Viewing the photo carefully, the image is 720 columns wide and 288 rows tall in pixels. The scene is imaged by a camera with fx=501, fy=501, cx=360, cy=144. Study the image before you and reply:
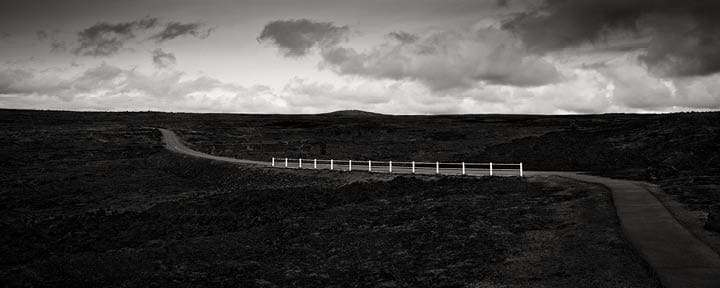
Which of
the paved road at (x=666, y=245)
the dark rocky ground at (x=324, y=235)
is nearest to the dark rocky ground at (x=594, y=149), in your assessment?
the paved road at (x=666, y=245)

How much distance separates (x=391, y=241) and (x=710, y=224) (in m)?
9.40

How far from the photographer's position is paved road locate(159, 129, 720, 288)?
1038 centimetres

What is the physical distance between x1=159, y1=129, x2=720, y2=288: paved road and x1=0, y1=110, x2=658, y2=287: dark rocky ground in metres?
0.39

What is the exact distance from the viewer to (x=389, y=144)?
69438mm

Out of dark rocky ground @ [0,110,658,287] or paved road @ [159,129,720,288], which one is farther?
dark rocky ground @ [0,110,658,287]

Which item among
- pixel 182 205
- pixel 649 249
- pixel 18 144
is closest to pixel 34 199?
pixel 182 205

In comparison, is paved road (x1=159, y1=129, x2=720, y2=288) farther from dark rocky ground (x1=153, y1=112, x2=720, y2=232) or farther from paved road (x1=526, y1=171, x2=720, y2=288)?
dark rocky ground (x1=153, y1=112, x2=720, y2=232)

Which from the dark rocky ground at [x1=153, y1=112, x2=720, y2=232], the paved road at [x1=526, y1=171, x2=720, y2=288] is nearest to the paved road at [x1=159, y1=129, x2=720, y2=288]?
the paved road at [x1=526, y1=171, x2=720, y2=288]

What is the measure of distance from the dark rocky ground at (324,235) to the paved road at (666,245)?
1.29 feet

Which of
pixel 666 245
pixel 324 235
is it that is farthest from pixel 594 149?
pixel 666 245

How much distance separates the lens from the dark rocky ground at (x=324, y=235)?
13180 mm

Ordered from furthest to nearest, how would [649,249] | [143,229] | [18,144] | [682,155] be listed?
[18,144], [682,155], [143,229], [649,249]

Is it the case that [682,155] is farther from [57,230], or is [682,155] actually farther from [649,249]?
[57,230]

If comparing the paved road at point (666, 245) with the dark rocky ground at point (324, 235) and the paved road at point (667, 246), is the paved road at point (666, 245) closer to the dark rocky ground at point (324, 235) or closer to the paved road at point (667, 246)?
the paved road at point (667, 246)
